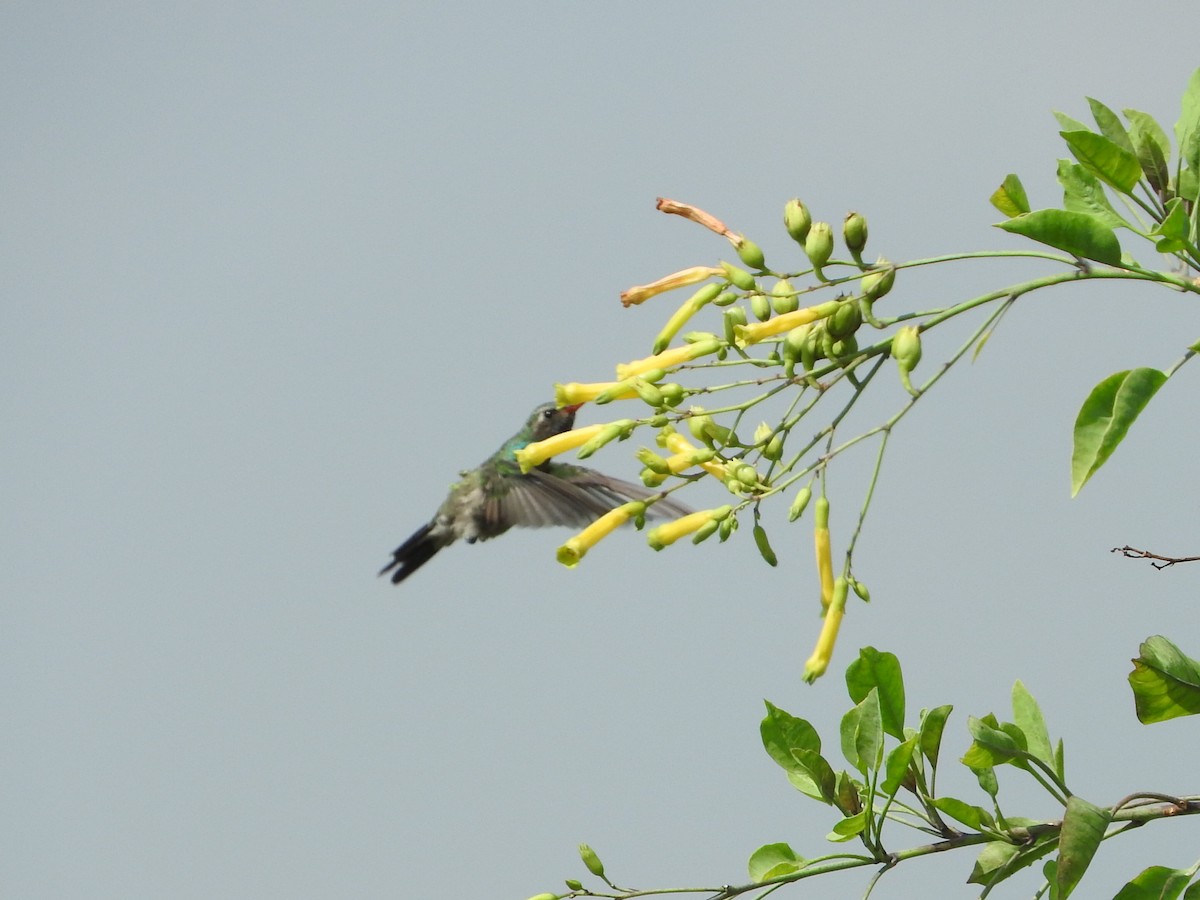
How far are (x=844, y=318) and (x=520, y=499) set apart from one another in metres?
3.94

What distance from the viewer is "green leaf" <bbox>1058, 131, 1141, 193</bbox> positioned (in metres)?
2.48

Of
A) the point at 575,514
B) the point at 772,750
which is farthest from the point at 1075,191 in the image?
the point at 575,514

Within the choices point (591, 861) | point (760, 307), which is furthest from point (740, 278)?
point (591, 861)

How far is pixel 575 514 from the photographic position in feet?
19.7

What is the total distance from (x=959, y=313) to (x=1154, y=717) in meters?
0.88

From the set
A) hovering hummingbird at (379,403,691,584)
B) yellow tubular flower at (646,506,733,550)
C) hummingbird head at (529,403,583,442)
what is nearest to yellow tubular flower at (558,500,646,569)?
yellow tubular flower at (646,506,733,550)

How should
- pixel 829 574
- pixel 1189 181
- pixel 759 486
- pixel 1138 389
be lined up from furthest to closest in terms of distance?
pixel 829 574 < pixel 759 486 < pixel 1189 181 < pixel 1138 389

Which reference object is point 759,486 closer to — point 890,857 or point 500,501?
point 890,857

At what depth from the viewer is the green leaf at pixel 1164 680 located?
2580mm

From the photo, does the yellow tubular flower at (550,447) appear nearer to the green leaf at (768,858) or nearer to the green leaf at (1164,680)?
the green leaf at (768,858)

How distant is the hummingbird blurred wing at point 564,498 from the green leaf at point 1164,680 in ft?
9.14

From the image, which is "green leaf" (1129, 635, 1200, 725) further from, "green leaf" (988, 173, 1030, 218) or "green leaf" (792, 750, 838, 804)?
"green leaf" (988, 173, 1030, 218)

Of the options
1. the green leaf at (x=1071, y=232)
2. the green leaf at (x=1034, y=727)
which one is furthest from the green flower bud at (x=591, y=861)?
the green leaf at (x=1071, y=232)

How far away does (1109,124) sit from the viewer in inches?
108
